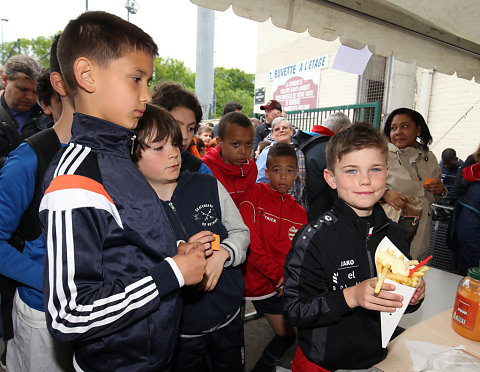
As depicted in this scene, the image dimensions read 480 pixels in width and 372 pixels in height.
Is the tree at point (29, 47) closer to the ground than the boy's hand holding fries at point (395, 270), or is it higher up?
higher up

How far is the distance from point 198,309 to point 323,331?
1.92 feet

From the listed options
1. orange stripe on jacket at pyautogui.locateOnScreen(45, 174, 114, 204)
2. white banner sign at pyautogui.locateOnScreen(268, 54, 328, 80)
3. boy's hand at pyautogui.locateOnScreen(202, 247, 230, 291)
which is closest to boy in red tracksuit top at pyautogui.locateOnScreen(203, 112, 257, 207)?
boy's hand at pyautogui.locateOnScreen(202, 247, 230, 291)

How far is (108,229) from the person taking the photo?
91 centimetres

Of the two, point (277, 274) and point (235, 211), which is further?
point (277, 274)

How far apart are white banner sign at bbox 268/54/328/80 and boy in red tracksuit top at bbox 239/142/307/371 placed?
11.6 metres

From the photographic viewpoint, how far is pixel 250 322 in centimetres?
328

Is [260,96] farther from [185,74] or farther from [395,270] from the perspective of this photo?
[185,74]

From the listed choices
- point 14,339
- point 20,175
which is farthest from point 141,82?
point 14,339

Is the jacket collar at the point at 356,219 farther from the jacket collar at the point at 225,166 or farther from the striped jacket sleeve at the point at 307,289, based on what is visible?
the jacket collar at the point at 225,166

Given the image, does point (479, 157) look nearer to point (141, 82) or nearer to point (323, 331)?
point (323, 331)

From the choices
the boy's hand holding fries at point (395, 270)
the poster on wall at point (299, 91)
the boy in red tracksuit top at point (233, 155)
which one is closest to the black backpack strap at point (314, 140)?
the boy in red tracksuit top at point (233, 155)

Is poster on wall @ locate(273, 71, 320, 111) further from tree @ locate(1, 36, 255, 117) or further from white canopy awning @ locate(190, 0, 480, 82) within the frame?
white canopy awning @ locate(190, 0, 480, 82)

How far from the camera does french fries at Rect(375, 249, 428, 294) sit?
93cm

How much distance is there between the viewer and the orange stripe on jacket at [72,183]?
33.1 inches
